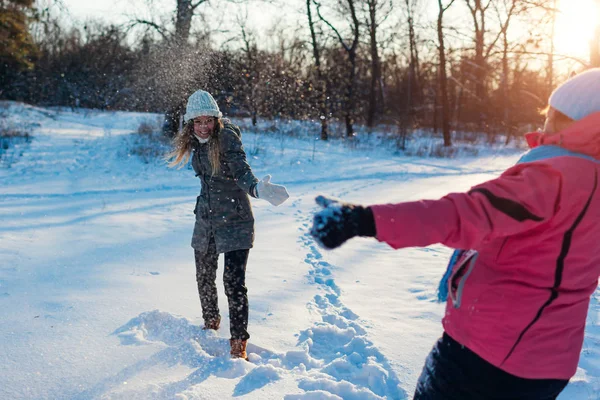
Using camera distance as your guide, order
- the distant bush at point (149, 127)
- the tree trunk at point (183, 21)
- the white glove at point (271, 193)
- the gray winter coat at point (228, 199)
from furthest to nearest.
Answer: the distant bush at point (149, 127) → the tree trunk at point (183, 21) → the gray winter coat at point (228, 199) → the white glove at point (271, 193)

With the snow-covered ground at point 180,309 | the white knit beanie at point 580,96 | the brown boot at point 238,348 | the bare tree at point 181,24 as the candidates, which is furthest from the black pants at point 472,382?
the bare tree at point 181,24

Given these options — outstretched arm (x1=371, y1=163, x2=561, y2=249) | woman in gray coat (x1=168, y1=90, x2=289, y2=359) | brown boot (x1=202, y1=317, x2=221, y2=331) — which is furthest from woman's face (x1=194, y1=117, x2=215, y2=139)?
outstretched arm (x1=371, y1=163, x2=561, y2=249)

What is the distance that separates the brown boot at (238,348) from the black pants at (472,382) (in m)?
1.55

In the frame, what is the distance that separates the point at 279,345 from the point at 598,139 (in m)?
2.38

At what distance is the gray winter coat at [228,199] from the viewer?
9.20 feet

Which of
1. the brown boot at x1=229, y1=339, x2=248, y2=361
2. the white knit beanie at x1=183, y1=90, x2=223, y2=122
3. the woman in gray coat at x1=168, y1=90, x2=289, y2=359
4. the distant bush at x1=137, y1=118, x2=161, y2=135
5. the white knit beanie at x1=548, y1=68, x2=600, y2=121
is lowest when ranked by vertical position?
the brown boot at x1=229, y1=339, x2=248, y2=361

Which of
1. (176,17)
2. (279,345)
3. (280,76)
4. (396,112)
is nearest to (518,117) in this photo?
(396,112)

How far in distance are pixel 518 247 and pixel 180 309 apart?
2773mm

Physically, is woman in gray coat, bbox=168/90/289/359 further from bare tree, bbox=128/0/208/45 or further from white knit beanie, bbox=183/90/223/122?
bare tree, bbox=128/0/208/45

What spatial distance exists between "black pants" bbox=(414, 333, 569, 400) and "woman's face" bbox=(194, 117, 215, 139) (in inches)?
77.1

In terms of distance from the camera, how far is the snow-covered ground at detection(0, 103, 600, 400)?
8.12 feet

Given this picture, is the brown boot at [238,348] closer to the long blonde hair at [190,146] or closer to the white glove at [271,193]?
the white glove at [271,193]

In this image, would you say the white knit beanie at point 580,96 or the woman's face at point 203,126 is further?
the woman's face at point 203,126

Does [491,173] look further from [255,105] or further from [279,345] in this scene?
[279,345]
